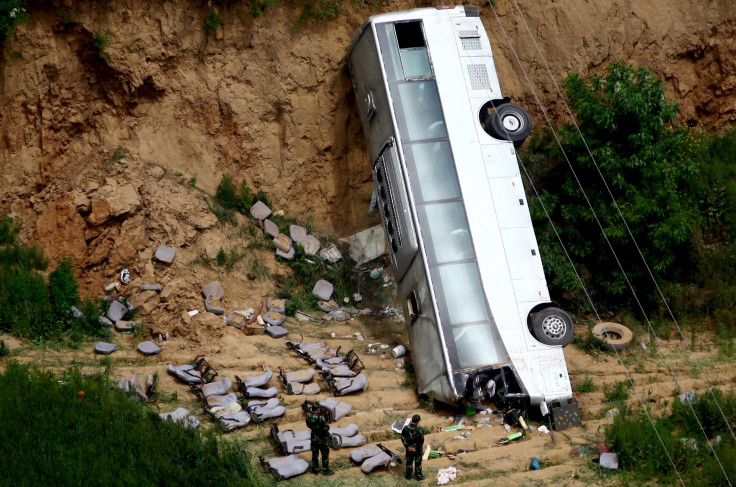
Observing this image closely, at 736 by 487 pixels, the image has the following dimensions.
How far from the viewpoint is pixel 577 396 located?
13.6 meters

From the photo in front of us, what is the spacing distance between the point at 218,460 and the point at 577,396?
4.98m

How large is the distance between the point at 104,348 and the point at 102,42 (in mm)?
4685

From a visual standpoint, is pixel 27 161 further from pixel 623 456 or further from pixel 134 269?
pixel 623 456

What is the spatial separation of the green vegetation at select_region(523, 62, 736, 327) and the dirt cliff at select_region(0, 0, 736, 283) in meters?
1.50

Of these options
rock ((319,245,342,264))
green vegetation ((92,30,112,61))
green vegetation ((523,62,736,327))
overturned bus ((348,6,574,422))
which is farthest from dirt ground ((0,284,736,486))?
green vegetation ((92,30,112,61))

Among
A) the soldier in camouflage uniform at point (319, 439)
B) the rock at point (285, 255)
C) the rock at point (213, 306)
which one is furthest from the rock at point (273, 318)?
the soldier in camouflage uniform at point (319, 439)

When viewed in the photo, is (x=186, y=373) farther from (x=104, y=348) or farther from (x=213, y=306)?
(x=213, y=306)

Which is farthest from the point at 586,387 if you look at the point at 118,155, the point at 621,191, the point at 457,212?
the point at 118,155

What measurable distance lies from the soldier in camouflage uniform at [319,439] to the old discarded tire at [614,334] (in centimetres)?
503

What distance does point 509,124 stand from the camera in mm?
14562

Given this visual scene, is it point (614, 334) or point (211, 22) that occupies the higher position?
point (211, 22)

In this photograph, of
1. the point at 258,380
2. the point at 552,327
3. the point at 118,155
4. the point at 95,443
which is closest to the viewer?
the point at 95,443

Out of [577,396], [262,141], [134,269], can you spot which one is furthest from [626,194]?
[134,269]

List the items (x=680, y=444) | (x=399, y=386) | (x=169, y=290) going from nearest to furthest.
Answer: (x=680, y=444) → (x=399, y=386) → (x=169, y=290)
